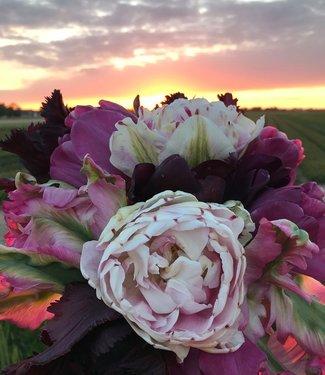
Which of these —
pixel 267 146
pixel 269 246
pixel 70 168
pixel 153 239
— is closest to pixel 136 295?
pixel 153 239

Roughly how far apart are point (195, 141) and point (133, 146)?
0.10 m

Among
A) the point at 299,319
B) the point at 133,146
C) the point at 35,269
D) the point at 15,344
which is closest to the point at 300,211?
the point at 299,319

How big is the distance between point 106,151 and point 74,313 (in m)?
0.29

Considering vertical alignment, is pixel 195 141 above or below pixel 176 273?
above

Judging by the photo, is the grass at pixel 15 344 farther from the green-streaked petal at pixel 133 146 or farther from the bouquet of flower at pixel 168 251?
the green-streaked petal at pixel 133 146

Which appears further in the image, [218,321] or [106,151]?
[106,151]

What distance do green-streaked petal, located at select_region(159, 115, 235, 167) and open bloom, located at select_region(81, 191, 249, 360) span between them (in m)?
0.16

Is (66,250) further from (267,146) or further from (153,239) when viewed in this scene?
(267,146)

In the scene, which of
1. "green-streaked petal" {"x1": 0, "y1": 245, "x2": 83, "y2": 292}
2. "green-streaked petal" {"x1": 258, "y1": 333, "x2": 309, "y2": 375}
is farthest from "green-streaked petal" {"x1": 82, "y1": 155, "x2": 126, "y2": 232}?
"green-streaked petal" {"x1": 258, "y1": 333, "x2": 309, "y2": 375}

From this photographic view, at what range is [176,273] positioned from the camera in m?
0.96

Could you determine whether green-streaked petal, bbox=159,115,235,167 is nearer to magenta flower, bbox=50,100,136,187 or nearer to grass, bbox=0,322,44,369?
magenta flower, bbox=50,100,136,187

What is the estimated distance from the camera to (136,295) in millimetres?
972

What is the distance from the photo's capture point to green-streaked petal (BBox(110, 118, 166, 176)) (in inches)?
44.2

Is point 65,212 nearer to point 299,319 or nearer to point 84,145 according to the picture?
point 84,145
